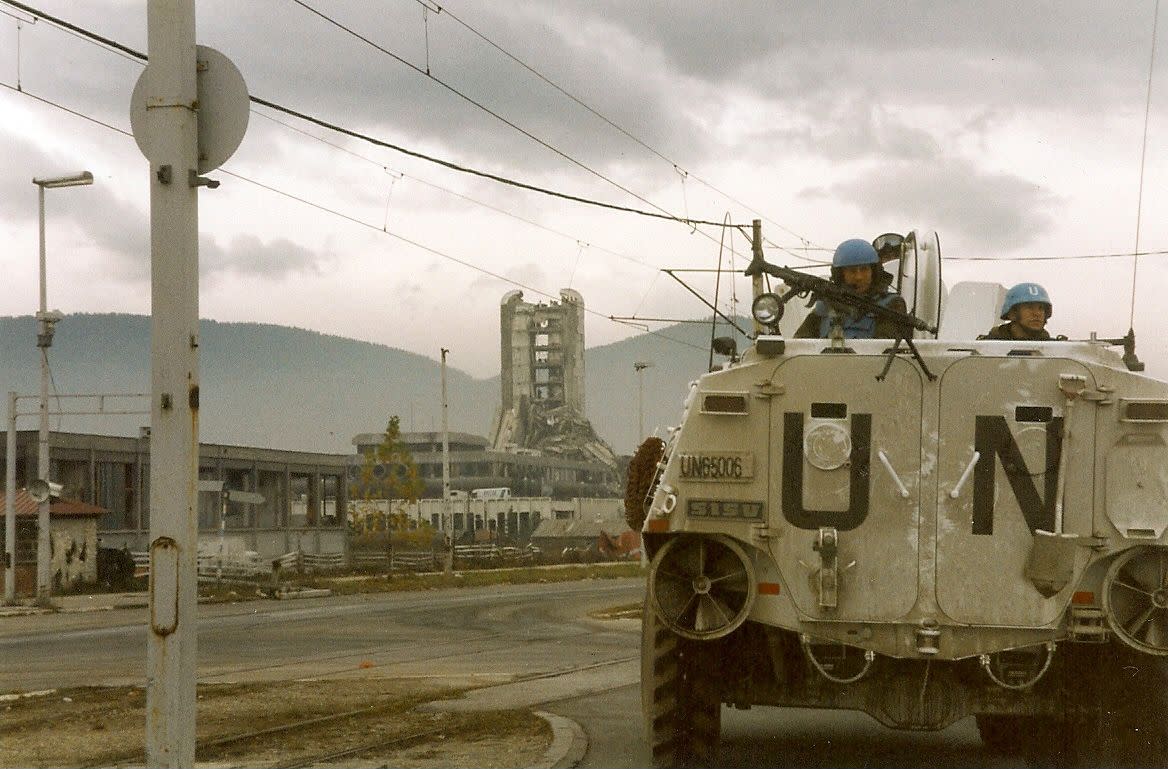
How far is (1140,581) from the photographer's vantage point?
7992 millimetres

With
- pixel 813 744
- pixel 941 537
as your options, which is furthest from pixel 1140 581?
pixel 813 744

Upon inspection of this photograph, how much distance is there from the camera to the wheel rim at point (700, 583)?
8.22 m

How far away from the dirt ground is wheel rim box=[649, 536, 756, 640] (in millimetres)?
1956

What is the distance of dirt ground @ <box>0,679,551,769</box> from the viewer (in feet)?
33.0

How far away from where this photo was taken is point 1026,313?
9.91 m

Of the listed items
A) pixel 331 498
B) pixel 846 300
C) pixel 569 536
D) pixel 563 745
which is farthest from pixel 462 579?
pixel 846 300

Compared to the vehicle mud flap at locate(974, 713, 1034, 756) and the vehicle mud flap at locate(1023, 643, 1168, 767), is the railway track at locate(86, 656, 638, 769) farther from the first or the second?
the vehicle mud flap at locate(1023, 643, 1168, 767)

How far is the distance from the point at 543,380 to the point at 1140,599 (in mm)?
155702

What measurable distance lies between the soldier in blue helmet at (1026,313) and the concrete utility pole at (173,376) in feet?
16.9

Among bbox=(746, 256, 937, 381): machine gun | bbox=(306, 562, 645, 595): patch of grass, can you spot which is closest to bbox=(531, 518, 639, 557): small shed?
bbox=(306, 562, 645, 595): patch of grass

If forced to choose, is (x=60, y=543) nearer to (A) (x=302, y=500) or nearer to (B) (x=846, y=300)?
(A) (x=302, y=500)

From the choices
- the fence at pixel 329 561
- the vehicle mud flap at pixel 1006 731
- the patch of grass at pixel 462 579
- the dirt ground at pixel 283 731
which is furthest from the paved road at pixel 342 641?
the fence at pixel 329 561

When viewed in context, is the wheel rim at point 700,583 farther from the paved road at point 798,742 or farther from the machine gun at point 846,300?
the paved road at point 798,742

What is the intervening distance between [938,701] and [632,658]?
39.6 ft
